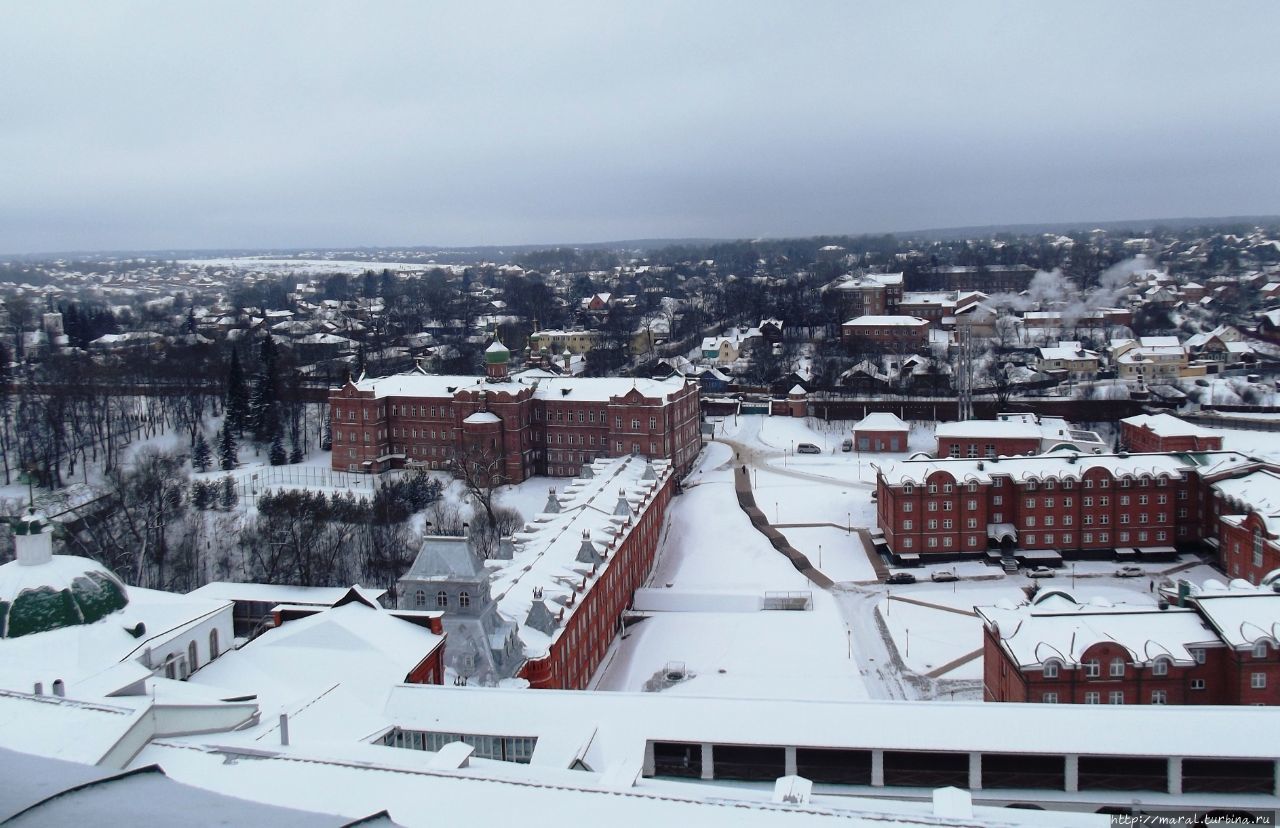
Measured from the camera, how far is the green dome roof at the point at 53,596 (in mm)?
21266

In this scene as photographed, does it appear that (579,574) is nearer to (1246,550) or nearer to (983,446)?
(1246,550)

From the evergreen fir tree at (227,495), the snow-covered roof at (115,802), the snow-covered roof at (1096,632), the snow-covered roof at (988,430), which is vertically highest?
the snow-covered roof at (115,802)

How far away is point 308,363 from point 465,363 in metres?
14.8

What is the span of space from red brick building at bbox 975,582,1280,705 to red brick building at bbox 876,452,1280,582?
16662mm

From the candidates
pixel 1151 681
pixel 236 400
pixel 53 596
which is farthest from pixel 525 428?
pixel 1151 681

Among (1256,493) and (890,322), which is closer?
(1256,493)

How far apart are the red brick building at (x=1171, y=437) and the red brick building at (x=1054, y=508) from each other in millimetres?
5824

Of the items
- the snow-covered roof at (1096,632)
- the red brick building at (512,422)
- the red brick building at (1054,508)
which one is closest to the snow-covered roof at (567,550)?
the red brick building at (512,422)

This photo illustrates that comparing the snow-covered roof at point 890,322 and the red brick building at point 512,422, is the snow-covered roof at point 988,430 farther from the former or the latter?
the snow-covered roof at point 890,322

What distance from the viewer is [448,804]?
11.1 metres

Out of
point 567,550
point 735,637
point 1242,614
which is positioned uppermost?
point 567,550

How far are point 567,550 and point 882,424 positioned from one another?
1362 inches

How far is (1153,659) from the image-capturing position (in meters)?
25.4

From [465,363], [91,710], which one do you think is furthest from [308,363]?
[91,710]
